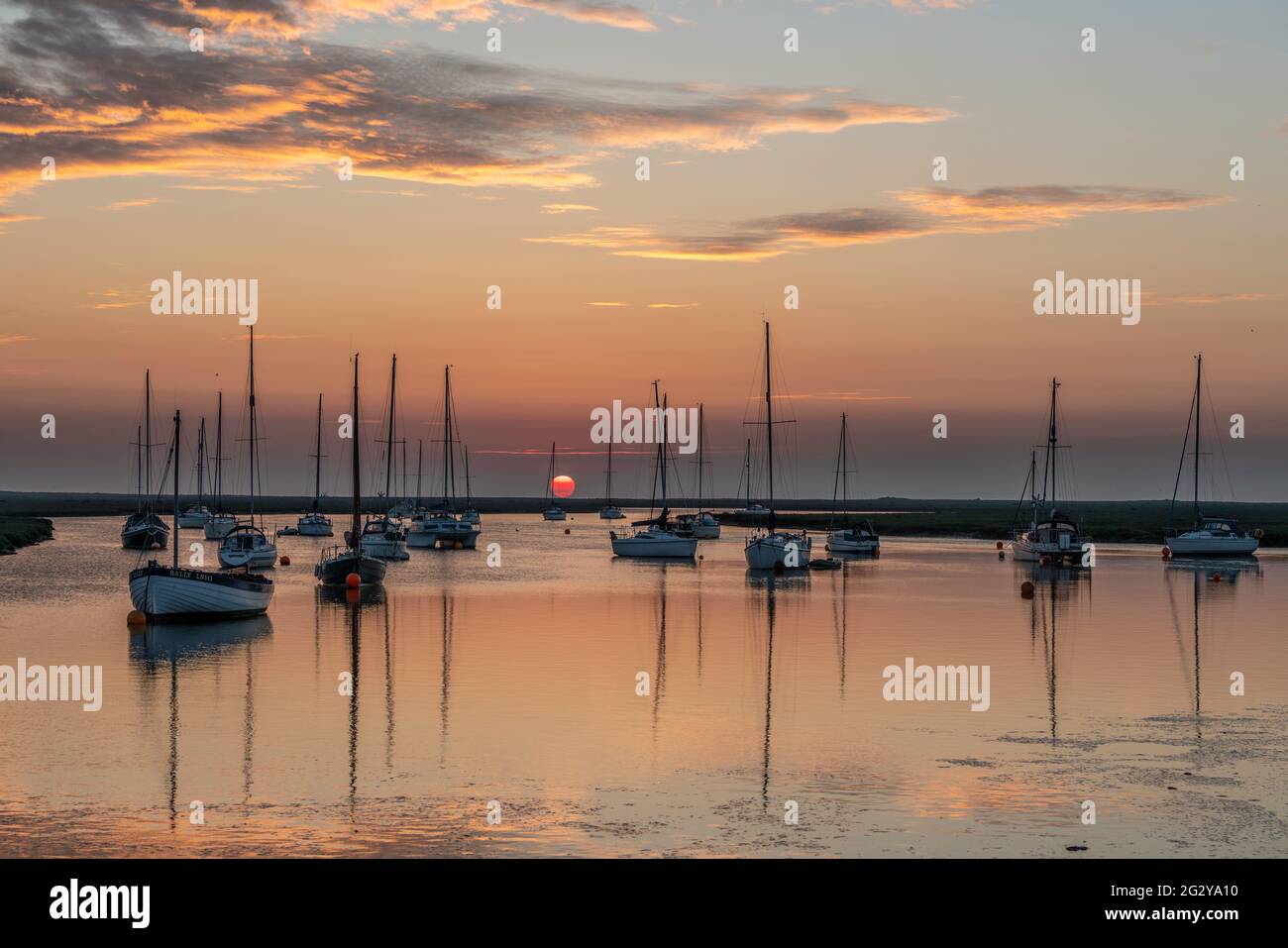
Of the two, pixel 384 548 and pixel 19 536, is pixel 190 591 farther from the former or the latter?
pixel 19 536

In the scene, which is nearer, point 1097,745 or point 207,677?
point 1097,745

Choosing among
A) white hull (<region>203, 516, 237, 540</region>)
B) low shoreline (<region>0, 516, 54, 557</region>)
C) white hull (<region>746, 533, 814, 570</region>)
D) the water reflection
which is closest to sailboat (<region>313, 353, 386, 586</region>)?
the water reflection

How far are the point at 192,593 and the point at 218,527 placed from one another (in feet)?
269

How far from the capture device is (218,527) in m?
131

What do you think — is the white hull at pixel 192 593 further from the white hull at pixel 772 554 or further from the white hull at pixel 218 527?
the white hull at pixel 218 527

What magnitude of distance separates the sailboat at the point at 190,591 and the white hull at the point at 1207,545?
262 feet

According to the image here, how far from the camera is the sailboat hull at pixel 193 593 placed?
2002 inches

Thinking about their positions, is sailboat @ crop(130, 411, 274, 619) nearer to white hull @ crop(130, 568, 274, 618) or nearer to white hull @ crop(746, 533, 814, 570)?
white hull @ crop(130, 568, 274, 618)

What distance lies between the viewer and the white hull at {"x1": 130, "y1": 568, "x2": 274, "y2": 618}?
5084cm

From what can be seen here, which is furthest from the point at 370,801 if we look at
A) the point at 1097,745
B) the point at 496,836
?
the point at 1097,745
